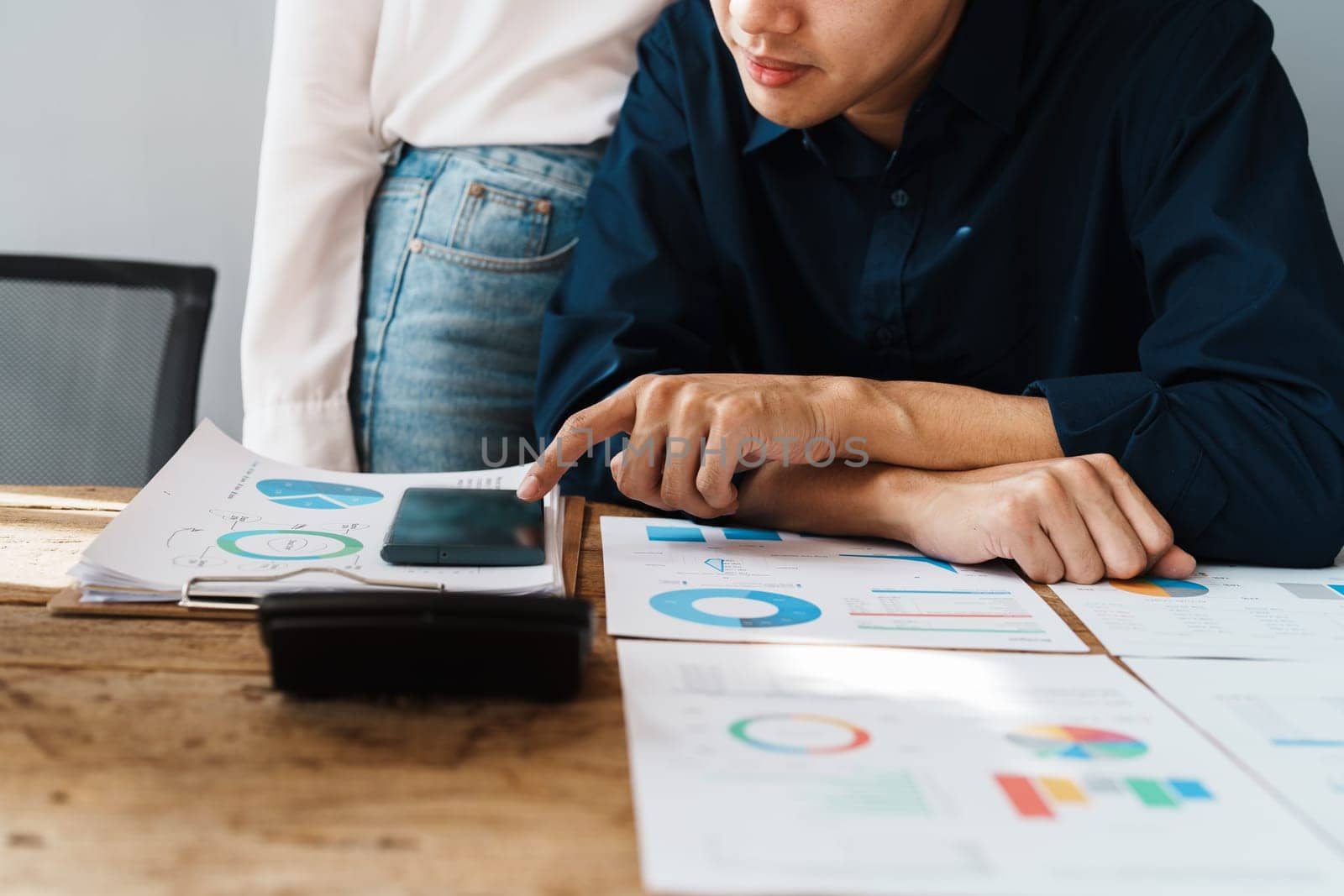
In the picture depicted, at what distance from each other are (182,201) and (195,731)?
5.25ft

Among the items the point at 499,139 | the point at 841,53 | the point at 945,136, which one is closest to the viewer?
the point at 841,53

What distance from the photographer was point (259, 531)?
85 cm

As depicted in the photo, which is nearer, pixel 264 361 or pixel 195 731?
pixel 195 731

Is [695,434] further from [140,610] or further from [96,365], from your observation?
[96,365]

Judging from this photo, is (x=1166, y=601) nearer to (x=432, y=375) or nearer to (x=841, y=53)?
(x=841, y=53)

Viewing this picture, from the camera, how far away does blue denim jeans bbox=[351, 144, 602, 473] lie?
1.47 meters

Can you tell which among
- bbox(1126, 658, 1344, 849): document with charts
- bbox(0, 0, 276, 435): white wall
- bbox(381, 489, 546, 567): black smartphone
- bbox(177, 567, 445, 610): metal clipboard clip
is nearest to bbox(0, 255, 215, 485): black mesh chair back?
bbox(0, 0, 276, 435): white wall

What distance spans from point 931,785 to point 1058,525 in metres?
0.39

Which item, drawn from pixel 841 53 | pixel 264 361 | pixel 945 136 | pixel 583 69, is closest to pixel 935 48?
pixel 945 136

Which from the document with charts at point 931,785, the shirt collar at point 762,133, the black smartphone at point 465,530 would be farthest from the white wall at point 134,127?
the document with charts at point 931,785

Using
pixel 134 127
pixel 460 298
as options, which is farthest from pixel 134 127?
pixel 460 298

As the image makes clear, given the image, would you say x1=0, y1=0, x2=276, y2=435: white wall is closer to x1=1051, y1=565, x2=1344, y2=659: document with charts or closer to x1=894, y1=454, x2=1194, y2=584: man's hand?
x1=894, y1=454, x2=1194, y2=584: man's hand

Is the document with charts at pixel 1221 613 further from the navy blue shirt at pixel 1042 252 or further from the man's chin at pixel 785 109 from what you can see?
the man's chin at pixel 785 109

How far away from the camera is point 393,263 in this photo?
151 cm
